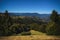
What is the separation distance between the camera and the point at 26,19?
10.5 ft

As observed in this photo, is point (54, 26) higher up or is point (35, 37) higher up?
point (54, 26)

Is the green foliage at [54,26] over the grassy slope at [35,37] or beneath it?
over

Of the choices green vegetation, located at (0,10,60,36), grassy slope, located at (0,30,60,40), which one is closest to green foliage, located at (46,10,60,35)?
green vegetation, located at (0,10,60,36)

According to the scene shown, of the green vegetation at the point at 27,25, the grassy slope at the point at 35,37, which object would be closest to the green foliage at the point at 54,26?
the green vegetation at the point at 27,25

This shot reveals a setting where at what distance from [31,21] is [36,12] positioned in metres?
0.24

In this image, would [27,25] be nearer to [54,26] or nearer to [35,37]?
[35,37]

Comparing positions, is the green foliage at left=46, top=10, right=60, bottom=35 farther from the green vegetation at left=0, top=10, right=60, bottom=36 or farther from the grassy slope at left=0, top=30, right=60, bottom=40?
the grassy slope at left=0, top=30, right=60, bottom=40

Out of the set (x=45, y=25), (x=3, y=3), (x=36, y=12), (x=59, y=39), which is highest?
(x=3, y=3)

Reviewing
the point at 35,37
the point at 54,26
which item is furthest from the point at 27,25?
the point at 54,26

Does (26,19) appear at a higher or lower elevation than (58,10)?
lower

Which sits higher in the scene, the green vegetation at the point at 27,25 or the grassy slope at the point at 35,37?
the green vegetation at the point at 27,25

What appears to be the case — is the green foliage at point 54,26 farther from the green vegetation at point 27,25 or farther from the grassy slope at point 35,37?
the grassy slope at point 35,37

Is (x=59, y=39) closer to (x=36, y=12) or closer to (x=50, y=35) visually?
(x=50, y=35)

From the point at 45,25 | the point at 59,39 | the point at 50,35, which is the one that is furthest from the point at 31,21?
the point at 59,39
